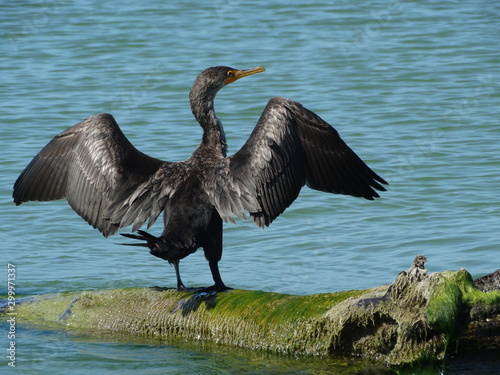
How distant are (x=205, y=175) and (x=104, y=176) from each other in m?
0.74

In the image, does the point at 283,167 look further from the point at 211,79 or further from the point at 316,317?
the point at 316,317

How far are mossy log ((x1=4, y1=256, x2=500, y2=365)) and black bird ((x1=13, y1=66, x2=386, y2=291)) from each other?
0.31 metres

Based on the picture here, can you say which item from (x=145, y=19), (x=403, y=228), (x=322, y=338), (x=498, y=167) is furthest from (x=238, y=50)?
(x=322, y=338)

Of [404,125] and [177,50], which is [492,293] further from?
[177,50]

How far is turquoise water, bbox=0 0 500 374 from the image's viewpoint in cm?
841

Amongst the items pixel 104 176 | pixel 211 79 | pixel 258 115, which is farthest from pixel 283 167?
pixel 258 115

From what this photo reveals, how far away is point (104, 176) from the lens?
6.79 m

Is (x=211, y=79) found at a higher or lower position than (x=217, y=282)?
higher

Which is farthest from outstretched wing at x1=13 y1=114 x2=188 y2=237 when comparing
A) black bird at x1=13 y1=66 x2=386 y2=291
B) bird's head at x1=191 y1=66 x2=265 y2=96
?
bird's head at x1=191 y1=66 x2=265 y2=96

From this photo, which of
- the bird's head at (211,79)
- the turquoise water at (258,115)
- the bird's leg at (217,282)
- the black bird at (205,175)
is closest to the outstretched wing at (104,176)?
the black bird at (205,175)

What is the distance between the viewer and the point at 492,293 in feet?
18.4

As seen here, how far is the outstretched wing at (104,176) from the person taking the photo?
261 inches

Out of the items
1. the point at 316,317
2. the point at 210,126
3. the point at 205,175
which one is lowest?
the point at 316,317

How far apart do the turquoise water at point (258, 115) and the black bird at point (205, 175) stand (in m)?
0.51
